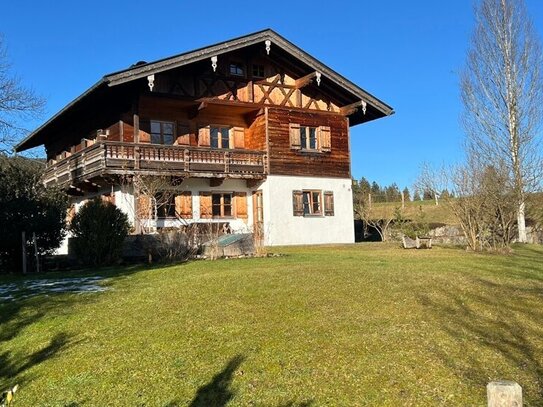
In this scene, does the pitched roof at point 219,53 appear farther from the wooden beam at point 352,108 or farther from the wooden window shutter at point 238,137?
the wooden window shutter at point 238,137

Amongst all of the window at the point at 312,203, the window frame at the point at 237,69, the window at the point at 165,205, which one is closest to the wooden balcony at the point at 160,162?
the window at the point at 165,205

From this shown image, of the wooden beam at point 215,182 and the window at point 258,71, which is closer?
the wooden beam at point 215,182

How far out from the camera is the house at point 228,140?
77.2 feet

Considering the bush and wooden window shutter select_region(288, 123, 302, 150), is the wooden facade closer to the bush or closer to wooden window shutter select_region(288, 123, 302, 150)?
wooden window shutter select_region(288, 123, 302, 150)

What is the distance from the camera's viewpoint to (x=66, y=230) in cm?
1888

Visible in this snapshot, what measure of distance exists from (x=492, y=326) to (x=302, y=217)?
66.1 feet

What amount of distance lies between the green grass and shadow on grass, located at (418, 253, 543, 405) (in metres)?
0.02

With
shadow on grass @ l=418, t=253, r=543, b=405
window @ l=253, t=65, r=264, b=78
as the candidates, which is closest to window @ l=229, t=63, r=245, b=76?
window @ l=253, t=65, r=264, b=78

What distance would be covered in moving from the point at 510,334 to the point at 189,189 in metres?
19.7

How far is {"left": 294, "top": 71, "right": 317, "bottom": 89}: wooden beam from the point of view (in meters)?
27.3

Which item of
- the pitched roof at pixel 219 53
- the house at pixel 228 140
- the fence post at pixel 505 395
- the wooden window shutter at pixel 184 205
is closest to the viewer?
the fence post at pixel 505 395

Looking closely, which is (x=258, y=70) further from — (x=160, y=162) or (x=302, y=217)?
(x=302, y=217)

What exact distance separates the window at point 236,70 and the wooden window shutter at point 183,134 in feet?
11.2

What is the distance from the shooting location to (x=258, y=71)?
27484 millimetres
